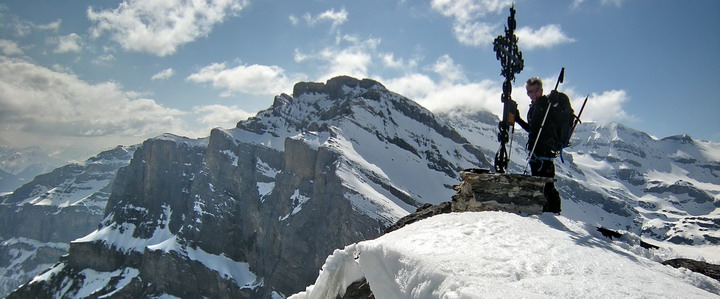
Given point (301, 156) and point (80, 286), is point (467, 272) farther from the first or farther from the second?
point (80, 286)

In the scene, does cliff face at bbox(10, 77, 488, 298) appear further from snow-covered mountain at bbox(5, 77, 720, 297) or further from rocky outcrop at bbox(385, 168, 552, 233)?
rocky outcrop at bbox(385, 168, 552, 233)

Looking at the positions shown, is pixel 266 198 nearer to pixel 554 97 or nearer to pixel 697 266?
pixel 554 97

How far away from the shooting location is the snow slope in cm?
373

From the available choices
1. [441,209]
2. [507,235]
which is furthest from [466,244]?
[441,209]

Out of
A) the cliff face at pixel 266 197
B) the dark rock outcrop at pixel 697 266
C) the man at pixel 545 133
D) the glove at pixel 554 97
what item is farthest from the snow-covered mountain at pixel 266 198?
the dark rock outcrop at pixel 697 266

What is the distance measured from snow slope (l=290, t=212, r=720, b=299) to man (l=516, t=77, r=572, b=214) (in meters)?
2.48

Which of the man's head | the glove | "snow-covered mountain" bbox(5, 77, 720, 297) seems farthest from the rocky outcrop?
"snow-covered mountain" bbox(5, 77, 720, 297)

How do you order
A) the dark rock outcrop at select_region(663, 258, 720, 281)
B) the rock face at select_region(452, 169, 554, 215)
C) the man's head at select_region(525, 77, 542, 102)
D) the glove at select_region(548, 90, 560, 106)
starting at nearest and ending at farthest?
the dark rock outcrop at select_region(663, 258, 720, 281), the rock face at select_region(452, 169, 554, 215), the glove at select_region(548, 90, 560, 106), the man's head at select_region(525, 77, 542, 102)

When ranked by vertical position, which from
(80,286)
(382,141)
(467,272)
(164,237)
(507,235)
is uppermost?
(382,141)

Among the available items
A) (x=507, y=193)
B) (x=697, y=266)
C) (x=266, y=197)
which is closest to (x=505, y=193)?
(x=507, y=193)

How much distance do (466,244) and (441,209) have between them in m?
5.24

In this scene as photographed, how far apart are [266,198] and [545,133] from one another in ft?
414

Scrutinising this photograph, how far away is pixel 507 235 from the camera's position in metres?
5.52

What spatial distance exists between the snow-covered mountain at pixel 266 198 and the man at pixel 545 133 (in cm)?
7031
